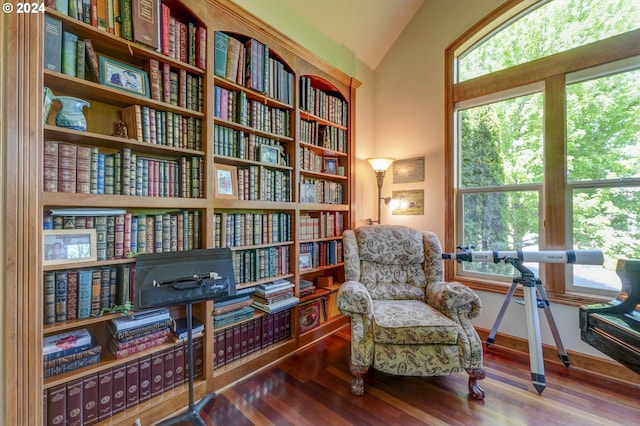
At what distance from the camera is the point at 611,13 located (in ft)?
6.77

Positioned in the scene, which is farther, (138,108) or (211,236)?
(211,236)

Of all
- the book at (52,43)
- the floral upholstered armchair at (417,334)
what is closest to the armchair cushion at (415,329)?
the floral upholstered armchair at (417,334)

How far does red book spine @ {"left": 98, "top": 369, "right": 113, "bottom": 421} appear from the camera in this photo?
1.41m

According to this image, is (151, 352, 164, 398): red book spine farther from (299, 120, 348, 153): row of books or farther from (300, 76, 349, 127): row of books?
(300, 76, 349, 127): row of books

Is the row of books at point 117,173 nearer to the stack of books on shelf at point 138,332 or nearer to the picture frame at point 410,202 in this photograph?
the stack of books on shelf at point 138,332

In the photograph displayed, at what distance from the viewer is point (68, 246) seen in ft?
4.36

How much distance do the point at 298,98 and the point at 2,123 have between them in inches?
69.7

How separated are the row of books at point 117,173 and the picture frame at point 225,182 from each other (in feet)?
0.38

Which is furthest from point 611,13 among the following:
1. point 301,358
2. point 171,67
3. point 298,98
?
point 301,358

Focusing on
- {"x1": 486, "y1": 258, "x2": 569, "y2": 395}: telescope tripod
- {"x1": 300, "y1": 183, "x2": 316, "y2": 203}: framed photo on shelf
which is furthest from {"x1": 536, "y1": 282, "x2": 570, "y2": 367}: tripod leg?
{"x1": 300, "y1": 183, "x2": 316, "y2": 203}: framed photo on shelf

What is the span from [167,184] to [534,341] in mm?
2661

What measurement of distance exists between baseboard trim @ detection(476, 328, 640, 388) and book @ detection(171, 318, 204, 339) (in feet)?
7.94

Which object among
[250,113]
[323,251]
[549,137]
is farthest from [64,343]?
[549,137]

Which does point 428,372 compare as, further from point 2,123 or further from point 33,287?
point 2,123
